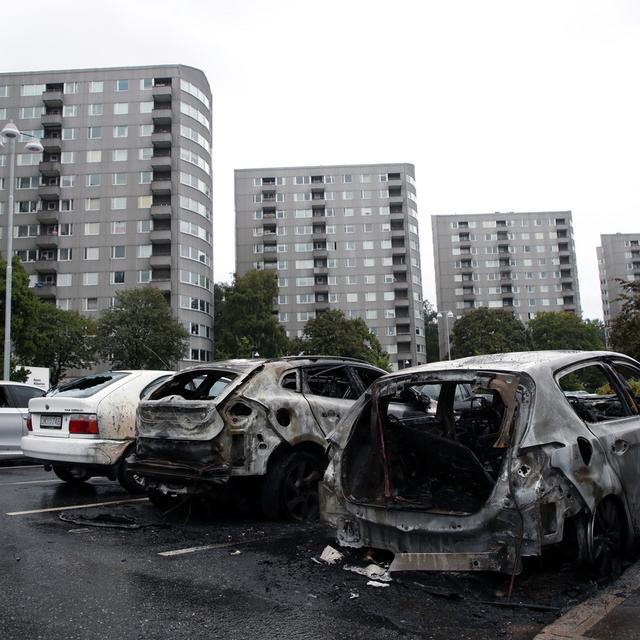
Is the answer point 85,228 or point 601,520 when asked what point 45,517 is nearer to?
point 601,520

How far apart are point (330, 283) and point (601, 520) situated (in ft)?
265

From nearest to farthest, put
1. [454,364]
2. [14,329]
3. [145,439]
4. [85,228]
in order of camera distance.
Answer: [454,364] < [145,439] < [14,329] < [85,228]

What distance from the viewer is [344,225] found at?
3393 inches

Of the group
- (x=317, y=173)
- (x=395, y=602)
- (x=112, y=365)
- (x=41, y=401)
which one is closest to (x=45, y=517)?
(x=41, y=401)

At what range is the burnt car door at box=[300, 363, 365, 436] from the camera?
6479 millimetres

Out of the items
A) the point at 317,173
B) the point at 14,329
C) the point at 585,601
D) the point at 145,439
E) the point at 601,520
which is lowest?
the point at 585,601

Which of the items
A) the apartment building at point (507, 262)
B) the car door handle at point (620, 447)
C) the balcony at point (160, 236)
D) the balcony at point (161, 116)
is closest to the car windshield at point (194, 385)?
the car door handle at point (620, 447)

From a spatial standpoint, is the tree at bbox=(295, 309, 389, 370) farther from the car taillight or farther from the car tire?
the car tire

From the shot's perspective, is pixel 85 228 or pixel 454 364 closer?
pixel 454 364

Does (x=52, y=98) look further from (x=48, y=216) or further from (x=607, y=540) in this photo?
(x=607, y=540)

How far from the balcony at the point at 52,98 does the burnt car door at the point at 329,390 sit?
66.1 meters

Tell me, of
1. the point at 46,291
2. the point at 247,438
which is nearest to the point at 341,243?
the point at 46,291

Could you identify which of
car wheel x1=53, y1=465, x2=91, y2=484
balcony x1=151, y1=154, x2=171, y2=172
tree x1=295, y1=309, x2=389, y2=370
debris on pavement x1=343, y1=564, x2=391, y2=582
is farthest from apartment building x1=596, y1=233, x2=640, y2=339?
debris on pavement x1=343, y1=564, x2=391, y2=582

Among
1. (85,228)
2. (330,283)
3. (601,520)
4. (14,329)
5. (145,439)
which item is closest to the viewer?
(601,520)
